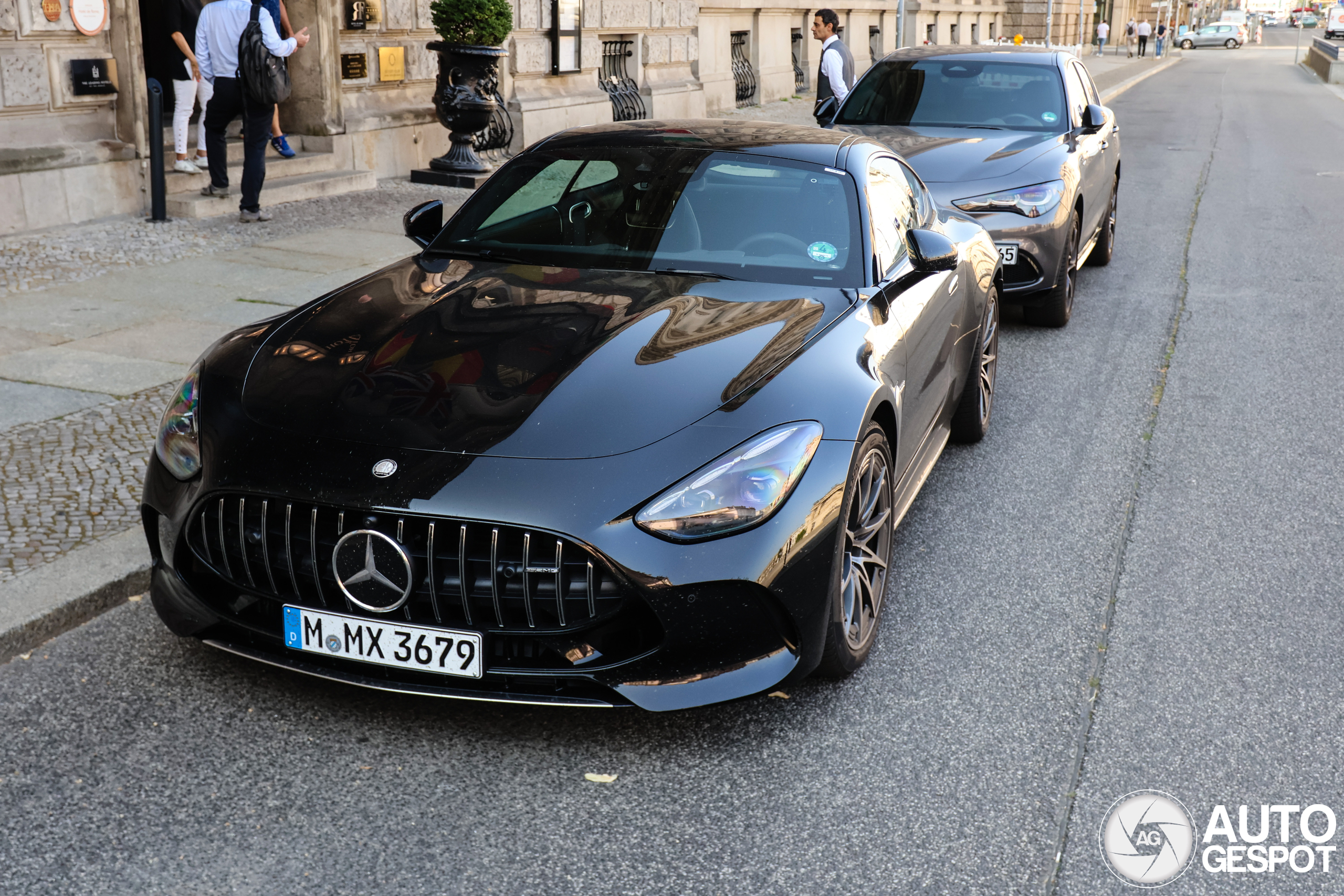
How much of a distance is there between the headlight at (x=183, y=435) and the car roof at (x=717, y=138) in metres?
1.89

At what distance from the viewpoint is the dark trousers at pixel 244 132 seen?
10.4 m

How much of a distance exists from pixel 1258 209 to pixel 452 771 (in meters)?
12.9

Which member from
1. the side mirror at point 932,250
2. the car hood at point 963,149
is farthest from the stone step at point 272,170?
the side mirror at point 932,250

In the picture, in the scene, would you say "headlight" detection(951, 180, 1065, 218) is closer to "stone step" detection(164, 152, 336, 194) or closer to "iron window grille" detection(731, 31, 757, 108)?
"stone step" detection(164, 152, 336, 194)

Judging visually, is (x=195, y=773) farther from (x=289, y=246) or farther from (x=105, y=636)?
(x=289, y=246)

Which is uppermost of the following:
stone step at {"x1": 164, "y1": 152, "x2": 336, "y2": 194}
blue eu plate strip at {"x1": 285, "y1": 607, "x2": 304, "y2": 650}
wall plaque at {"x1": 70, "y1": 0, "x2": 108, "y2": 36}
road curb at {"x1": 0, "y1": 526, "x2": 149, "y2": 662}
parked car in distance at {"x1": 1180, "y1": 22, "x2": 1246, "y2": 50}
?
parked car in distance at {"x1": 1180, "y1": 22, "x2": 1246, "y2": 50}

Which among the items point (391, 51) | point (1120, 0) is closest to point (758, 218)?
point (391, 51)

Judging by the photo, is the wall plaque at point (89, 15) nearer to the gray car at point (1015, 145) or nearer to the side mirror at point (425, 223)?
the gray car at point (1015, 145)

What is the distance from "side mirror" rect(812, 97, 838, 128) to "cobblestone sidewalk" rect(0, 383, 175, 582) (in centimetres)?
583

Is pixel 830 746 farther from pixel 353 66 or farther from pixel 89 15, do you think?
pixel 353 66

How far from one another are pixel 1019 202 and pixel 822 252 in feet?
12.5

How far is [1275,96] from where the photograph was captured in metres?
Answer: 35.6

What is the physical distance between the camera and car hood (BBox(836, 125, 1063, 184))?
8.02m

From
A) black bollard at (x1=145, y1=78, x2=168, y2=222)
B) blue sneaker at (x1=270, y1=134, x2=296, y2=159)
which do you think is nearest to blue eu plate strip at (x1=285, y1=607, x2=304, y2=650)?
black bollard at (x1=145, y1=78, x2=168, y2=222)
